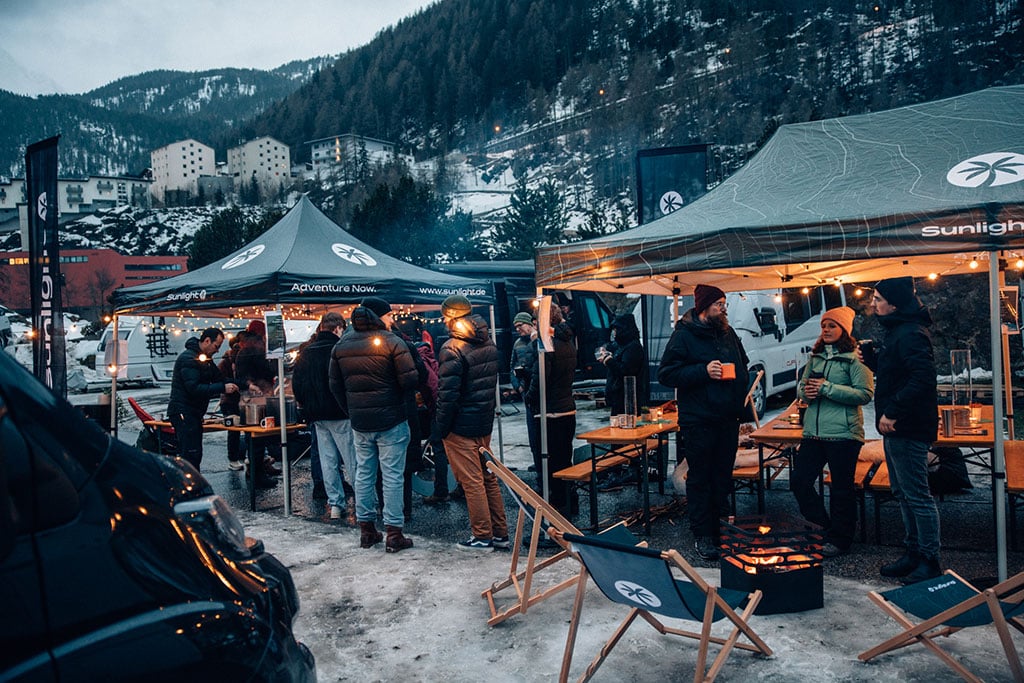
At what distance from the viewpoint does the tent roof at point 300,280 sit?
6.97m

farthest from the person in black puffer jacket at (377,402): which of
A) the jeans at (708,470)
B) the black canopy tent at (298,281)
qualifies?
the jeans at (708,470)

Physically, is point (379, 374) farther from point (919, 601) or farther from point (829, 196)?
point (919, 601)

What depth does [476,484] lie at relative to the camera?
5.61 meters

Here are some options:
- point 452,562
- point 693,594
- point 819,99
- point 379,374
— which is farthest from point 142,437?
point 819,99

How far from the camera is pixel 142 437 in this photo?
901 cm

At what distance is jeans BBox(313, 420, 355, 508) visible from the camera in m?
6.60

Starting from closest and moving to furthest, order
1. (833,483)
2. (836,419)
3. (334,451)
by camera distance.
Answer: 1. (836,419)
2. (833,483)
3. (334,451)

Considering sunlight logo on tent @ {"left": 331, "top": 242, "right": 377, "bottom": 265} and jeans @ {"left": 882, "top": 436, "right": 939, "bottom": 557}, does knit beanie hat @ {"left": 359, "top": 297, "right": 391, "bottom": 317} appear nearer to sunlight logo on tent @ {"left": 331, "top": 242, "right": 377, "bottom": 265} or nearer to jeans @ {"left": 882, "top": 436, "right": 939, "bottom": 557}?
sunlight logo on tent @ {"left": 331, "top": 242, "right": 377, "bottom": 265}

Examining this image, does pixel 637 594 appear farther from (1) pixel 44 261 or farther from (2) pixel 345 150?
(2) pixel 345 150

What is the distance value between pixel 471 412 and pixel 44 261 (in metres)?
4.38

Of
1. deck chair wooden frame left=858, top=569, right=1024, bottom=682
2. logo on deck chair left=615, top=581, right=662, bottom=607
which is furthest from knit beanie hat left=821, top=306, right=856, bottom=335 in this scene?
logo on deck chair left=615, top=581, right=662, bottom=607

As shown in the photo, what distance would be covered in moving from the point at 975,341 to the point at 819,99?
261 ft

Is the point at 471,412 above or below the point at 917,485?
above

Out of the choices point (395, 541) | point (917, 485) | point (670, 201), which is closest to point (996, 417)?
point (917, 485)
